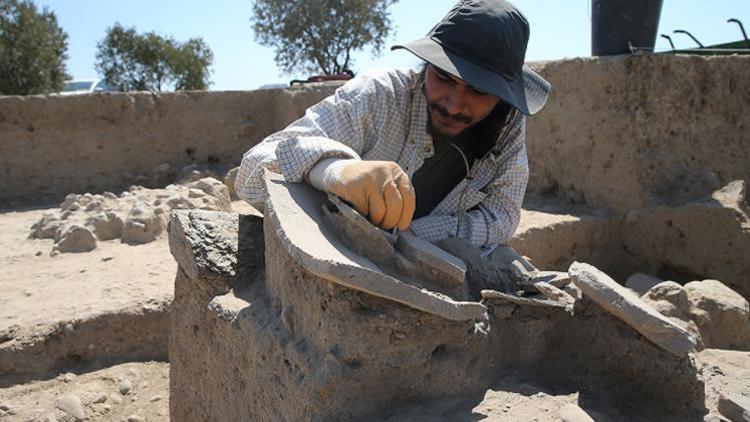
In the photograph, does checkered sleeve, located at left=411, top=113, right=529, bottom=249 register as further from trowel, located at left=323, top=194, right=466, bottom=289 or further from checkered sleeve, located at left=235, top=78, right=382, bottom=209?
trowel, located at left=323, top=194, right=466, bottom=289

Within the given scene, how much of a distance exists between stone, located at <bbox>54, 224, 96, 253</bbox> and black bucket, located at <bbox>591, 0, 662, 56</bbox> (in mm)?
4317

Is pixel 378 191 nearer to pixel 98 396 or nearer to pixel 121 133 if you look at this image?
pixel 98 396

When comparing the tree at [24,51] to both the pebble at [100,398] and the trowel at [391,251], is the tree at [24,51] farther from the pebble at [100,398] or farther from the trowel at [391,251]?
the trowel at [391,251]

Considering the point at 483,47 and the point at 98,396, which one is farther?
the point at 98,396

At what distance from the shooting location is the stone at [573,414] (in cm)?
133

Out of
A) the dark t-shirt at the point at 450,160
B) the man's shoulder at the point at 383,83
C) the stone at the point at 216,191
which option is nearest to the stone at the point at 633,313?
the dark t-shirt at the point at 450,160

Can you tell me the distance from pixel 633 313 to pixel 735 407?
0.30 m

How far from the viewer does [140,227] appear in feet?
15.1

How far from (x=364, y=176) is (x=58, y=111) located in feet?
20.3

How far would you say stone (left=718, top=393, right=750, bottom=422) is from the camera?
1380 mm

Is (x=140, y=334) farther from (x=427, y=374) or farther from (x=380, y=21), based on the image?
(x=380, y=21)

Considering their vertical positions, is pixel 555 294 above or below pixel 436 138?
below

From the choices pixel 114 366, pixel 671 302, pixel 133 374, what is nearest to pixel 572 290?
pixel 671 302

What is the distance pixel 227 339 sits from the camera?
70.7 inches
